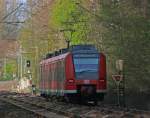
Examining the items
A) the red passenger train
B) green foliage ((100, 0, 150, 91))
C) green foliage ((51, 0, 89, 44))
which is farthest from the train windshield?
green foliage ((51, 0, 89, 44))

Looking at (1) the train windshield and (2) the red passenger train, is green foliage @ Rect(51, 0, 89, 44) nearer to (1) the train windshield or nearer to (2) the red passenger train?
(2) the red passenger train

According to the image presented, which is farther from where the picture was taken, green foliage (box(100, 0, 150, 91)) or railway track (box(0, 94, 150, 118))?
green foliage (box(100, 0, 150, 91))

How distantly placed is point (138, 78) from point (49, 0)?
42802 millimetres

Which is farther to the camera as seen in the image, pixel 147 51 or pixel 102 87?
pixel 102 87

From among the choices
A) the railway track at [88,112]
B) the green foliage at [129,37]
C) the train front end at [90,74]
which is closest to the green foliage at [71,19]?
the green foliage at [129,37]

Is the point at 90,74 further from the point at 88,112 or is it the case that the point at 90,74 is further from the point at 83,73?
the point at 88,112

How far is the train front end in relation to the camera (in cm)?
3309

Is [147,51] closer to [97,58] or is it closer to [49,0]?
[97,58]

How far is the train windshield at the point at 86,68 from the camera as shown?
33.2 metres

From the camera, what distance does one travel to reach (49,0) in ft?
244

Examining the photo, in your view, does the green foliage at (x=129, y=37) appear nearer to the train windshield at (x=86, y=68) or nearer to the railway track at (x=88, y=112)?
the train windshield at (x=86, y=68)

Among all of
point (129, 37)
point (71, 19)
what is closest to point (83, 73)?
point (129, 37)

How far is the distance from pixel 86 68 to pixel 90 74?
427 mm

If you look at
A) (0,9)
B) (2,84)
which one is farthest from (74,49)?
(2,84)
